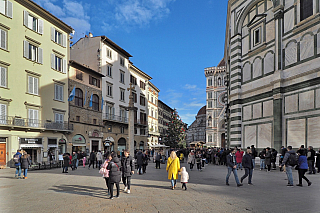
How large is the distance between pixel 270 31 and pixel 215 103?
6708cm

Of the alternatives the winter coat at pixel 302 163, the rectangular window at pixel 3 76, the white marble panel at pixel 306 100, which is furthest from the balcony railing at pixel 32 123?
the white marble panel at pixel 306 100

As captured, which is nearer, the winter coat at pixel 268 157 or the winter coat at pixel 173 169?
the winter coat at pixel 173 169

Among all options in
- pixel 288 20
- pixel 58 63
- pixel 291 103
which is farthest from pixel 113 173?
pixel 58 63

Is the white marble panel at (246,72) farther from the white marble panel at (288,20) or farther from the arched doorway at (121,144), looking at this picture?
the arched doorway at (121,144)

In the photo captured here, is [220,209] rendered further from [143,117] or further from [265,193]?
[143,117]

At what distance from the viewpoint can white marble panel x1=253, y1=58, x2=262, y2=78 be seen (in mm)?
22081

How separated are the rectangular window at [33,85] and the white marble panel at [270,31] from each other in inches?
915

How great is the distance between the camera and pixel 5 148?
26031 millimetres

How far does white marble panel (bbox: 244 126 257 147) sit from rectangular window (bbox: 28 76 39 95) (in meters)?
21.7

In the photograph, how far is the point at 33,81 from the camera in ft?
96.5

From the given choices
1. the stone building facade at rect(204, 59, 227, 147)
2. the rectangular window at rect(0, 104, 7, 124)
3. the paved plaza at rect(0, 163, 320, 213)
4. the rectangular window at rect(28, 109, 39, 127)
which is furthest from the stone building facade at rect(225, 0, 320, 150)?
the stone building facade at rect(204, 59, 227, 147)

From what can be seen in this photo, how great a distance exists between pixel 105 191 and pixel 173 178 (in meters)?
2.76

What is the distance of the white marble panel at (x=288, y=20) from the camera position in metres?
19.3

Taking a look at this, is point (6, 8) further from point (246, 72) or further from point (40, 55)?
point (246, 72)
